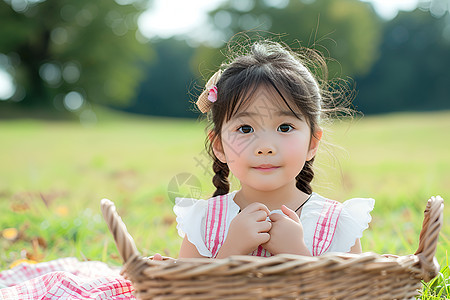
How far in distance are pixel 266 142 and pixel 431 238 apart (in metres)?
0.54

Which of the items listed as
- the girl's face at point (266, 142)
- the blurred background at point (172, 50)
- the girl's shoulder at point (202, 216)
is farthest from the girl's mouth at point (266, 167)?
the blurred background at point (172, 50)

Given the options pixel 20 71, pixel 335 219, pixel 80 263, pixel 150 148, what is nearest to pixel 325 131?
pixel 335 219

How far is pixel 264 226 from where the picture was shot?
144cm

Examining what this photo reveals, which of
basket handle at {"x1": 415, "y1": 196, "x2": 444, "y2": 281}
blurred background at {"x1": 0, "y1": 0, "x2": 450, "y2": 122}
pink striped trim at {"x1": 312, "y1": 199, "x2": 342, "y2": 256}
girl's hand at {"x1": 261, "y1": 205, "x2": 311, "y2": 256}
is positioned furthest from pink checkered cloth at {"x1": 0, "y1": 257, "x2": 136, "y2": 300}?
blurred background at {"x1": 0, "y1": 0, "x2": 450, "y2": 122}

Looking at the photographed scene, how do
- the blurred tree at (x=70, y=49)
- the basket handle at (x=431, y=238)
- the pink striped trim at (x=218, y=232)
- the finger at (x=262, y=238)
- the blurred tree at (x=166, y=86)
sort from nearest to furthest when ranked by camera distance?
the basket handle at (x=431, y=238) → the finger at (x=262, y=238) → the pink striped trim at (x=218, y=232) → the blurred tree at (x=70, y=49) → the blurred tree at (x=166, y=86)

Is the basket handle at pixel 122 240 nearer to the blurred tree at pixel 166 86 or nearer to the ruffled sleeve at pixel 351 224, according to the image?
the ruffled sleeve at pixel 351 224

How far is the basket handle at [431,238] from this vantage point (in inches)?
49.9

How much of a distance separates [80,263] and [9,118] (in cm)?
1474

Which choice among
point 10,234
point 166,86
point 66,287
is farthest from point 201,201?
point 166,86

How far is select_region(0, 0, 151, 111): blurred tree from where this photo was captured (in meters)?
18.4

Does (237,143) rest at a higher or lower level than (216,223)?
higher

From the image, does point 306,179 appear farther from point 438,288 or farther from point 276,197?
point 438,288

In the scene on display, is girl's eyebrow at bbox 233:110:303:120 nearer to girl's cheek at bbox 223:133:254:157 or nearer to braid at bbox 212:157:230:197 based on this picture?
girl's cheek at bbox 223:133:254:157

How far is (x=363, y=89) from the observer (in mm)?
25984
